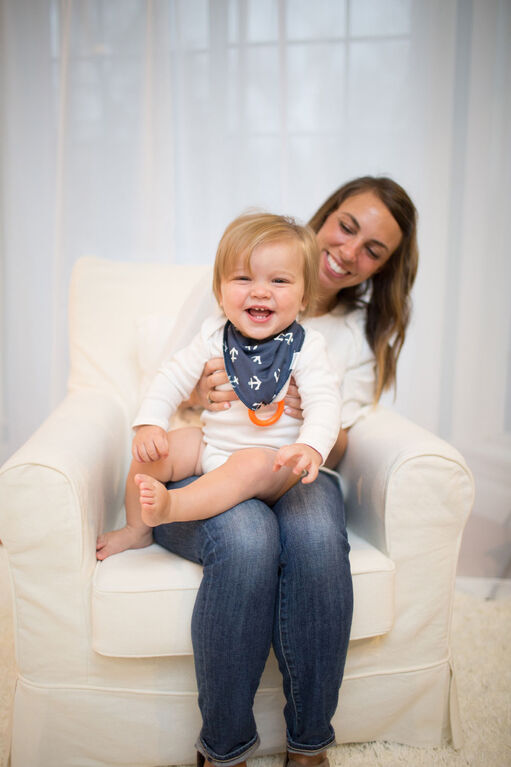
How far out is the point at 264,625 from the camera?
91 cm

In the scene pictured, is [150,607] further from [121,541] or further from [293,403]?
[293,403]

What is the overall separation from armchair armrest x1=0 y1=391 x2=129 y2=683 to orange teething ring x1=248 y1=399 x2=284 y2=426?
0.30 meters

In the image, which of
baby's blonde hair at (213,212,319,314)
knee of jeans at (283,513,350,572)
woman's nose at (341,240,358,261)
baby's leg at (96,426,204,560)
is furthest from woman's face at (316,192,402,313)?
knee of jeans at (283,513,350,572)

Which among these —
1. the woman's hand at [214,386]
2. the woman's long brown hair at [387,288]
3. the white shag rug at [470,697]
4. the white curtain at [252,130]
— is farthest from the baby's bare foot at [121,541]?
the white curtain at [252,130]

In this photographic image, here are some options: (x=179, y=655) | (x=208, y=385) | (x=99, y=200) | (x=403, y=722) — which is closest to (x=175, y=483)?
(x=208, y=385)

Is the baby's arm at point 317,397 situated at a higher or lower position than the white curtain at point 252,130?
lower

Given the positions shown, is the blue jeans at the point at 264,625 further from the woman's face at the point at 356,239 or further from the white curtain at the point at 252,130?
the white curtain at the point at 252,130

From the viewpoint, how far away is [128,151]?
2148mm

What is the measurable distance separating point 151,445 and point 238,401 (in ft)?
0.64

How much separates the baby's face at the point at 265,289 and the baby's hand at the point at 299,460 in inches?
9.7

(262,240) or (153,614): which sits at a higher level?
(262,240)

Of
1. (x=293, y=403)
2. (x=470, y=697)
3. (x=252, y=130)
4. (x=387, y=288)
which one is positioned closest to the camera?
(x=293, y=403)

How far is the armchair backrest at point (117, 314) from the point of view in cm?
148

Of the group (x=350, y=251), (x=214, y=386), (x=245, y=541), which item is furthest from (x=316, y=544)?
(x=350, y=251)
